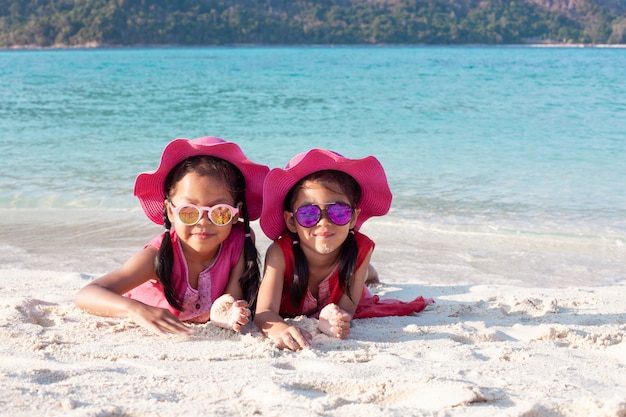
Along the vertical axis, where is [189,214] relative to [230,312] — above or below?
above

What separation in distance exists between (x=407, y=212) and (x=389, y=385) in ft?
13.6

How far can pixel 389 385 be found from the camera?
7.67 ft

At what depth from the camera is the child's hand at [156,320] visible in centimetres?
287

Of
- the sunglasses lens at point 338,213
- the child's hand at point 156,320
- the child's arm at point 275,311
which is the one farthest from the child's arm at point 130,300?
the sunglasses lens at point 338,213

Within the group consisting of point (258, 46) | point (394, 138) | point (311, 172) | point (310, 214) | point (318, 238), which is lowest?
point (258, 46)

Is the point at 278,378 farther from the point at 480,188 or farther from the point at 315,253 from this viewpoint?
the point at 480,188

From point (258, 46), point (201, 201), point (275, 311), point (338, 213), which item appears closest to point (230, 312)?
point (275, 311)

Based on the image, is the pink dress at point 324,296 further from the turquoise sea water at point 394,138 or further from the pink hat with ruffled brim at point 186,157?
the turquoise sea water at point 394,138

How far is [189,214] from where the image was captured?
10.0 ft

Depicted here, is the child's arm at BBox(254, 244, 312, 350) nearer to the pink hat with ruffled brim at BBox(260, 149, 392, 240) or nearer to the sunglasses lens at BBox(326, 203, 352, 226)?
the pink hat with ruffled brim at BBox(260, 149, 392, 240)

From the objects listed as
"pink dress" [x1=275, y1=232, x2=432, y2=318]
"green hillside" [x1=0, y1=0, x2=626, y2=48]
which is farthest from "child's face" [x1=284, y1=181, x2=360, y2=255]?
"green hillside" [x1=0, y1=0, x2=626, y2=48]

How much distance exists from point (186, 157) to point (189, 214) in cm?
26

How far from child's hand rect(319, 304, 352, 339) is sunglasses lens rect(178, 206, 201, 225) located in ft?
2.11

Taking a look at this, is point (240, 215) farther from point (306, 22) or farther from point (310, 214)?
point (306, 22)
